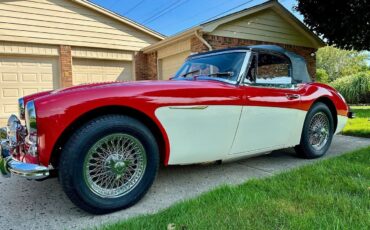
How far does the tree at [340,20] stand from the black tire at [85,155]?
1042 centimetres

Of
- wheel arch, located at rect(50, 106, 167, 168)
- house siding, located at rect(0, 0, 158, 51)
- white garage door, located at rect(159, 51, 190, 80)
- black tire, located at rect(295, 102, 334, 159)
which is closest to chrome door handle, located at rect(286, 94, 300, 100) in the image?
black tire, located at rect(295, 102, 334, 159)

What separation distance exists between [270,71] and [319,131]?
4.43 ft

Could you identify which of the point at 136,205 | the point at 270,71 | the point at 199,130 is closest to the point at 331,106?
the point at 270,71

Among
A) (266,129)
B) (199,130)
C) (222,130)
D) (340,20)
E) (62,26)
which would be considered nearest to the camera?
(199,130)

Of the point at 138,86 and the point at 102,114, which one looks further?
the point at 138,86

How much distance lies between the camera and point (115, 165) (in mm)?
2611

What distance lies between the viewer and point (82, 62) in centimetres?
1028

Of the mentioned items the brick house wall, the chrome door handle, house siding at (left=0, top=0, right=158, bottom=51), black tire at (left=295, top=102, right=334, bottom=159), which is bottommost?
black tire at (left=295, top=102, right=334, bottom=159)

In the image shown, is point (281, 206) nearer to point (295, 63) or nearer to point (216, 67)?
point (216, 67)

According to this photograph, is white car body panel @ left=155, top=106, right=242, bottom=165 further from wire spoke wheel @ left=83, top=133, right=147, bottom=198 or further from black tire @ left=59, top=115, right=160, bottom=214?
wire spoke wheel @ left=83, top=133, right=147, bottom=198

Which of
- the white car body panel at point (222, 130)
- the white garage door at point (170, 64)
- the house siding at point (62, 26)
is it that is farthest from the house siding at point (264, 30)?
the white car body panel at point (222, 130)

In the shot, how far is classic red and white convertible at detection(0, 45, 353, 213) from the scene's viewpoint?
2357 millimetres

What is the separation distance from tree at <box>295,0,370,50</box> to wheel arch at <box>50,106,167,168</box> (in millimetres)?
10224

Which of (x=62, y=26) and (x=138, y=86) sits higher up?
(x=62, y=26)
